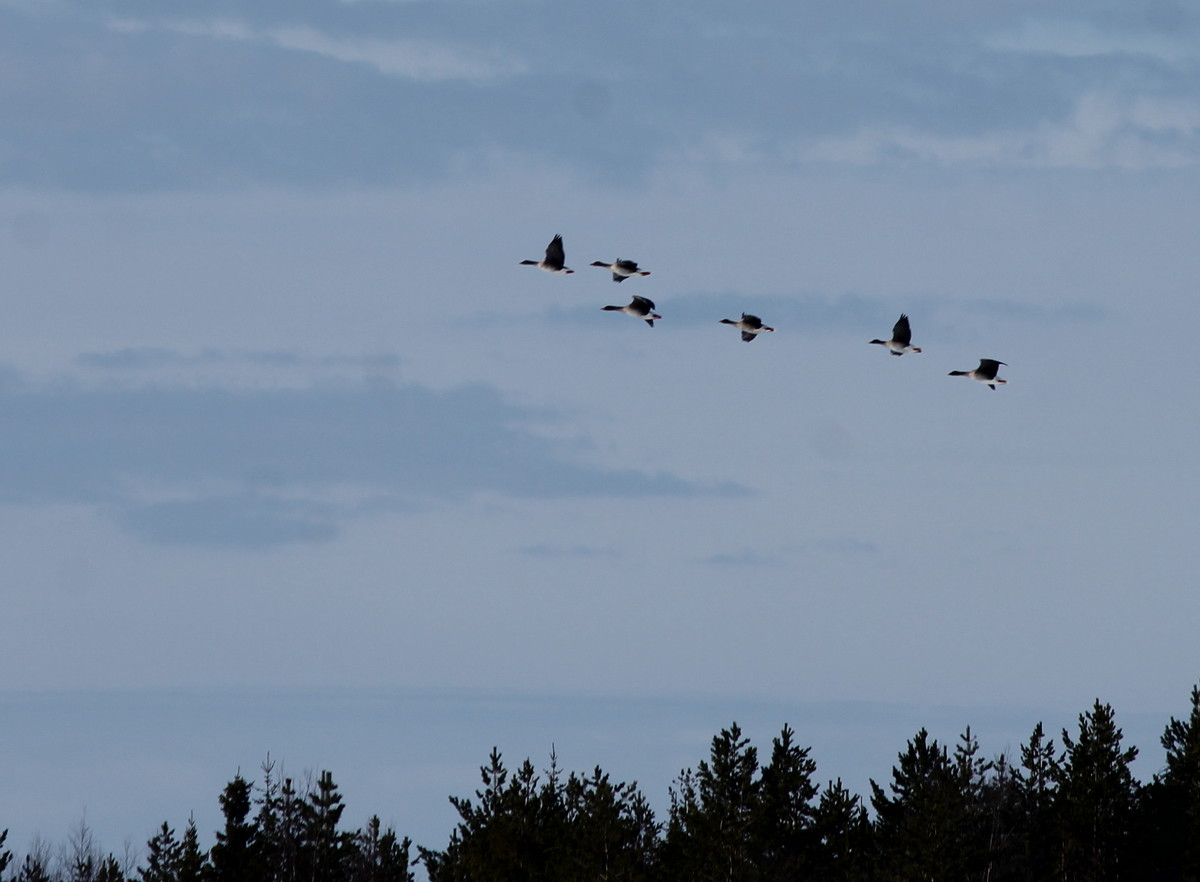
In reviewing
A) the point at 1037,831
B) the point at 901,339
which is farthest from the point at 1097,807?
the point at 901,339

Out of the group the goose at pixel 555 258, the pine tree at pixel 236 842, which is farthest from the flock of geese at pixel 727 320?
the pine tree at pixel 236 842

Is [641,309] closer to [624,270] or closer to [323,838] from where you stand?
[624,270]

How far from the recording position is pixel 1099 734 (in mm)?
67750

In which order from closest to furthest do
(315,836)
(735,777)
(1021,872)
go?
1. (735,777)
2. (1021,872)
3. (315,836)

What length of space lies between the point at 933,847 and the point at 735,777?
22.0 feet

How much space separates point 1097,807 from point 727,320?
2476 cm

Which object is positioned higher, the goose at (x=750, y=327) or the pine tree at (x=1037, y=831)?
the goose at (x=750, y=327)

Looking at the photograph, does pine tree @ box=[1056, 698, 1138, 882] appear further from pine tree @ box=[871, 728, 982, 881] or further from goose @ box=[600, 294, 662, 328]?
goose @ box=[600, 294, 662, 328]

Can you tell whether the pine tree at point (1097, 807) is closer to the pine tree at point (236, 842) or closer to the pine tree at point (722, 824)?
the pine tree at point (722, 824)

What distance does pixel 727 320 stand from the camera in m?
51.6

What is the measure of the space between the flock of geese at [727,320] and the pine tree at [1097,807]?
23123mm

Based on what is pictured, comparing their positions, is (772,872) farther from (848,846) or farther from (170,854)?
(170,854)

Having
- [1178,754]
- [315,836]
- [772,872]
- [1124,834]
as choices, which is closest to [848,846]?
[772,872]

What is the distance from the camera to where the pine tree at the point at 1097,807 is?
66.1 m
